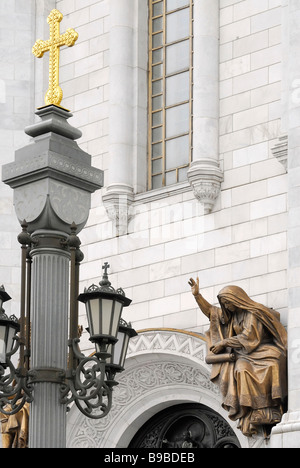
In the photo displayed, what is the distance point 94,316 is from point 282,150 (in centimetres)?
645

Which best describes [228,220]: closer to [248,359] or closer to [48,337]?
[248,359]

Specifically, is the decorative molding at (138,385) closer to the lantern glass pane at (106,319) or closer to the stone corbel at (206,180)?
the stone corbel at (206,180)

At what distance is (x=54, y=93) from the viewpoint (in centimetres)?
1051

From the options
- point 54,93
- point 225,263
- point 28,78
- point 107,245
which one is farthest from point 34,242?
point 28,78

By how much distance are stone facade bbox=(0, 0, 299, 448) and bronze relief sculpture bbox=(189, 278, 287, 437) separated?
371mm

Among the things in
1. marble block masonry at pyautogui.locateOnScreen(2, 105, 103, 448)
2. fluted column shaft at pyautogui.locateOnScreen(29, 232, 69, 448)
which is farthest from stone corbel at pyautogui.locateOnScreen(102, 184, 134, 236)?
fluted column shaft at pyautogui.locateOnScreen(29, 232, 69, 448)

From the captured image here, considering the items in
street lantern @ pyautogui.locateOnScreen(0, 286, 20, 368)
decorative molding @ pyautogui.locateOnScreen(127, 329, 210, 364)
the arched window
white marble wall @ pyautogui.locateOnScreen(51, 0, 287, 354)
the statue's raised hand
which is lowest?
street lantern @ pyautogui.locateOnScreen(0, 286, 20, 368)

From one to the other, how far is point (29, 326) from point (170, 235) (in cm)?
761

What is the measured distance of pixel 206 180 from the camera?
643 inches

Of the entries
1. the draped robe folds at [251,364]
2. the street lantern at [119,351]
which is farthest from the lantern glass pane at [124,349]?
Answer: the draped robe folds at [251,364]

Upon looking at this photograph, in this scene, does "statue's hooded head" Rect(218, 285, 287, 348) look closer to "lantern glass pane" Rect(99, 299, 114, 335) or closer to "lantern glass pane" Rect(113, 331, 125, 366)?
"lantern glass pane" Rect(113, 331, 125, 366)

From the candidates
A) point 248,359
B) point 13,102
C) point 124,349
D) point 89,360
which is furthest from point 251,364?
point 13,102

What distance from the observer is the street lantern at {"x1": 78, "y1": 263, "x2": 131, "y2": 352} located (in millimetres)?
9602

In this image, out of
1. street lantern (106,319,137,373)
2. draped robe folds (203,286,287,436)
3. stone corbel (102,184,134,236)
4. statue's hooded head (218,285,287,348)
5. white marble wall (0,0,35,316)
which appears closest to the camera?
street lantern (106,319,137,373)
